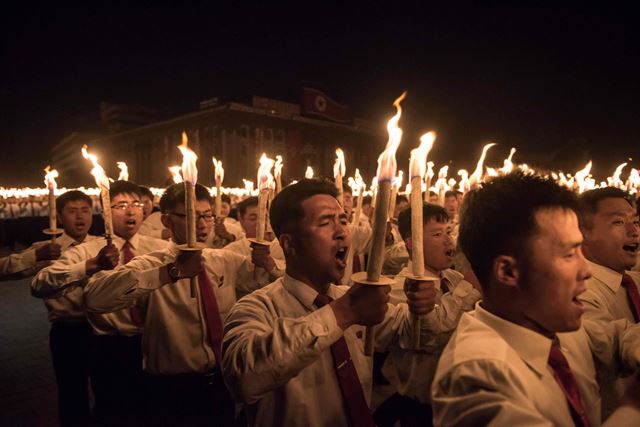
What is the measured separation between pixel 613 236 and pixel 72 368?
5.13 metres

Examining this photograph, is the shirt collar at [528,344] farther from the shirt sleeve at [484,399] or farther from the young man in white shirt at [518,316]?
the shirt sleeve at [484,399]

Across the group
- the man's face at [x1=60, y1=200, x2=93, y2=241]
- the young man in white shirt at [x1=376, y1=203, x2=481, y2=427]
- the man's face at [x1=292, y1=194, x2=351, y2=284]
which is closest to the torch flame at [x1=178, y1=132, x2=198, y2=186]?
the man's face at [x1=292, y1=194, x2=351, y2=284]

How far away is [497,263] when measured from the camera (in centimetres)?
160

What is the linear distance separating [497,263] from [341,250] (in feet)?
3.21

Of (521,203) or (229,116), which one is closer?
(521,203)

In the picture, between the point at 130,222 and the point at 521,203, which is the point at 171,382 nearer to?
the point at 130,222

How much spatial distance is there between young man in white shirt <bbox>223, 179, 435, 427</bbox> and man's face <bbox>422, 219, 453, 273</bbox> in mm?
973

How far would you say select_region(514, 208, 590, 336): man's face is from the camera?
4.94ft

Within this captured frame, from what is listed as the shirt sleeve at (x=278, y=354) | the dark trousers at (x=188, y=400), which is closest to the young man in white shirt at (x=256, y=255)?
the dark trousers at (x=188, y=400)

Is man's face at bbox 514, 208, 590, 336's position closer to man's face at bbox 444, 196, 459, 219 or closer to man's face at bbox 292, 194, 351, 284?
man's face at bbox 292, 194, 351, 284

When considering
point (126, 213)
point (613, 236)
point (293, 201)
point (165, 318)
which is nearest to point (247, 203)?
point (126, 213)

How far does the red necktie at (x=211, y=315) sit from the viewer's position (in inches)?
131

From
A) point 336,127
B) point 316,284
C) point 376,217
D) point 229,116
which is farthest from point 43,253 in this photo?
point 336,127

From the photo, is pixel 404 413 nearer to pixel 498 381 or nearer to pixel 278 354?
pixel 278 354
